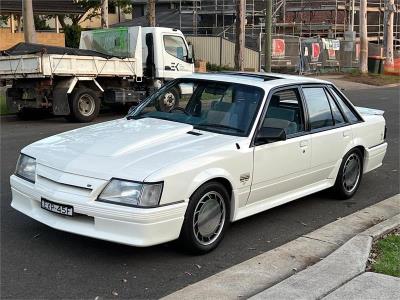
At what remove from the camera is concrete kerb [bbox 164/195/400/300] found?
4145 millimetres

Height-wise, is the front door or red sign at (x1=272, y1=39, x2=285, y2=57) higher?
red sign at (x1=272, y1=39, x2=285, y2=57)

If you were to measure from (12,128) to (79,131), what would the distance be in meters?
8.25

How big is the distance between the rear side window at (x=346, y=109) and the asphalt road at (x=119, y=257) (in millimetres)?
1000

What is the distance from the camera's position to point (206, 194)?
4.80 m

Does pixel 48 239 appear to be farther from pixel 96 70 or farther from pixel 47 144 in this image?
pixel 96 70

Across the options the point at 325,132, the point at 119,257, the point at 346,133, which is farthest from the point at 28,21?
the point at 119,257

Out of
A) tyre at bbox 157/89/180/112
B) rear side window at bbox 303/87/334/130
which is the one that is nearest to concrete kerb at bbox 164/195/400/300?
rear side window at bbox 303/87/334/130

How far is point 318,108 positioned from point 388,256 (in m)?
2.11

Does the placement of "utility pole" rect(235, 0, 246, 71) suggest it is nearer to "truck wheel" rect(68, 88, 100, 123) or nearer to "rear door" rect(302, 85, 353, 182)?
"truck wheel" rect(68, 88, 100, 123)

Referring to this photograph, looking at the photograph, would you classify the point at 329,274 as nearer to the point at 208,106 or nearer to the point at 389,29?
the point at 208,106

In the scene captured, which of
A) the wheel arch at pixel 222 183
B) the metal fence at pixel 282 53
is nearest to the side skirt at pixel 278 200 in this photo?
the wheel arch at pixel 222 183

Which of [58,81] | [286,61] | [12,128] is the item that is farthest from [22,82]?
[286,61]

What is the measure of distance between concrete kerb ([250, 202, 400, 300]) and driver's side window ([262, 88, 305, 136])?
1313 mm

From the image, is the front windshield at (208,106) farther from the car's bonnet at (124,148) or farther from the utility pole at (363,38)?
the utility pole at (363,38)
